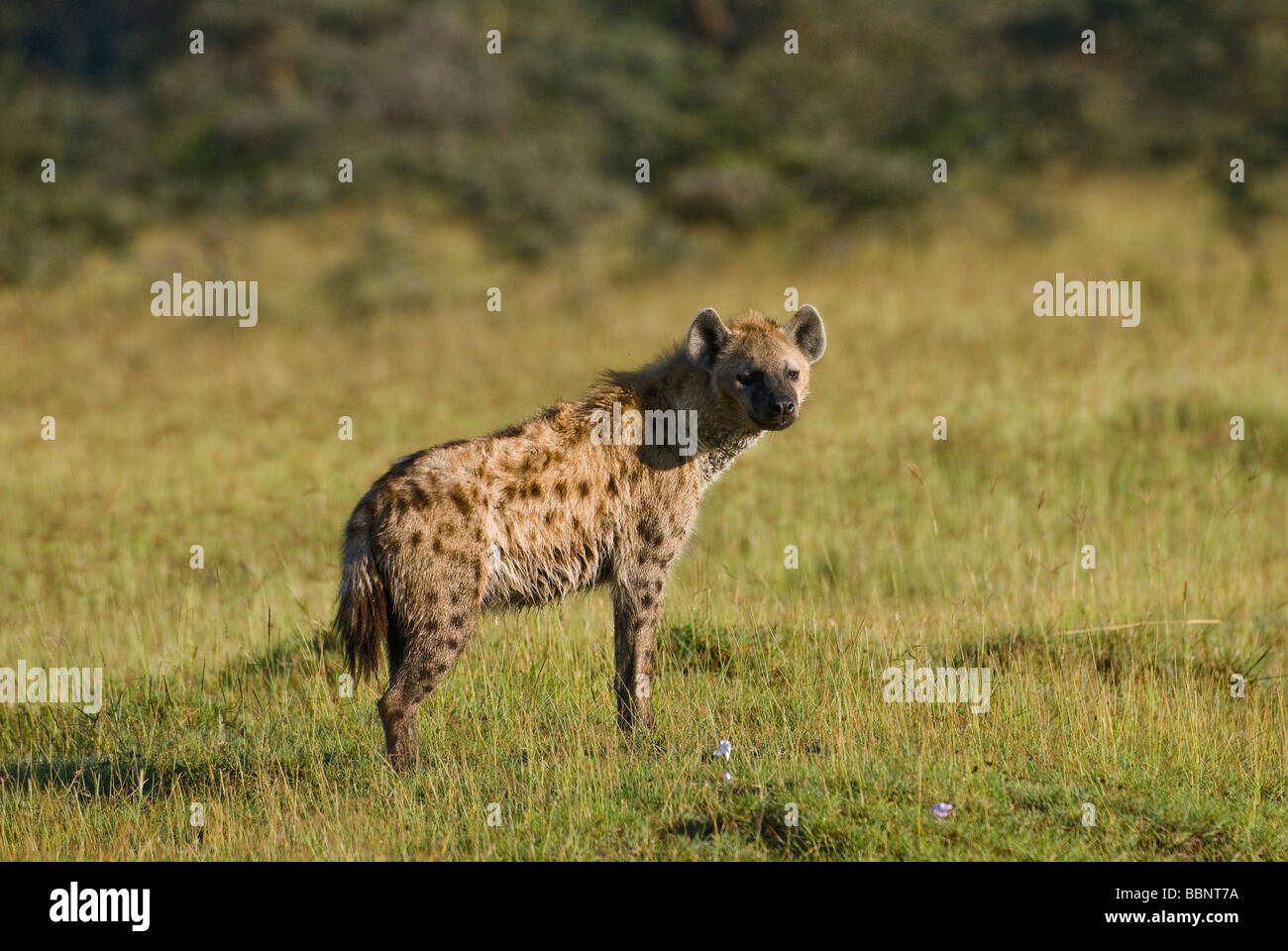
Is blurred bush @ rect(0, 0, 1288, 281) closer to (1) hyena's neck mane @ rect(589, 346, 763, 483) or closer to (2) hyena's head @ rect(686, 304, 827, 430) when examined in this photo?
(2) hyena's head @ rect(686, 304, 827, 430)

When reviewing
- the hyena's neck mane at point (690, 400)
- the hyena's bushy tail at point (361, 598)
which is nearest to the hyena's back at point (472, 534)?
the hyena's bushy tail at point (361, 598)

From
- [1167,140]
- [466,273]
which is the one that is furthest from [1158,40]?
[466,273]

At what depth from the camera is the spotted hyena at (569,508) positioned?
569 cm

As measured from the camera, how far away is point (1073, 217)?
21531mm

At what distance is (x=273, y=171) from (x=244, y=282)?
7255 millimetres

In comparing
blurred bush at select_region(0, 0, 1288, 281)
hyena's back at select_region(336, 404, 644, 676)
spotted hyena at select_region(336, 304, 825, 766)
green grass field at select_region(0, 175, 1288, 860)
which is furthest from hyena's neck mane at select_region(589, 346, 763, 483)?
blurred bush at select_region(0, 0, 1288, 281)

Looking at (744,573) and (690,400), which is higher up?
(690,400)

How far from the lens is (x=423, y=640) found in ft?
18.7

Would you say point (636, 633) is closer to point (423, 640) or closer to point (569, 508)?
point (569, 508)

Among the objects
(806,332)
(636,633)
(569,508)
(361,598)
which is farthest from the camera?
(806,332)

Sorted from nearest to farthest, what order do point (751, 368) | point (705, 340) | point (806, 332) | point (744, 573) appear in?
point (751, 368)
point (705, 340)
point (806, 332)
point (744, 573)

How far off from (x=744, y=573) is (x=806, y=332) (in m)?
2.87

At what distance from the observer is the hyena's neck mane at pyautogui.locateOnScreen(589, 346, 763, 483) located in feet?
21.6

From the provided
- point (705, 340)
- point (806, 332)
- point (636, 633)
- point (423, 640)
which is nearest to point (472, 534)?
point (423, 640)
